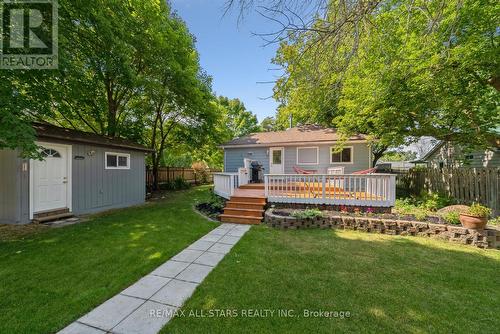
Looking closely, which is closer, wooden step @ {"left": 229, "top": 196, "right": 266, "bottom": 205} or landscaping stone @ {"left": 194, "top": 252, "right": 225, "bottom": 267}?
landscaping stone @ {"left": 194, "top": 252, "right": 225, "bottom": 267}

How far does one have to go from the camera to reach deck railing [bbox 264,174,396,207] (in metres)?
6.28

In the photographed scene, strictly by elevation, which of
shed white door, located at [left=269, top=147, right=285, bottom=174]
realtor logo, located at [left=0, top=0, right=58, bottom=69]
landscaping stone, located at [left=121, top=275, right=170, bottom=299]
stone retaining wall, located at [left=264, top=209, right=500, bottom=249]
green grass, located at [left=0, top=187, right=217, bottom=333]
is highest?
realtor logo, located at [left=0, top=0, right=58, bottom=69]

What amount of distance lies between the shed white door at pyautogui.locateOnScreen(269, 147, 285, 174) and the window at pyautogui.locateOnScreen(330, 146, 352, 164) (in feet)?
8.60

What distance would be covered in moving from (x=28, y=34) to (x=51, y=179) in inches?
156

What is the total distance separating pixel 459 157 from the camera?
38.1 feet

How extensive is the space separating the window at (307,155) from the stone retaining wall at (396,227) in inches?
224

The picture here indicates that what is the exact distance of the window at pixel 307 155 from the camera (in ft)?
37.3

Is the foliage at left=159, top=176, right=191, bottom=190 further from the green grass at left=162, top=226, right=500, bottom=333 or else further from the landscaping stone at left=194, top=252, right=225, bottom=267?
the landscaping stone at left=194, top=252, right=225, bottom=267

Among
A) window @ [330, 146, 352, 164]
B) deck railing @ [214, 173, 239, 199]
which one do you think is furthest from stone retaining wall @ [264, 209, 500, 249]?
window @ [330, 146, 352, 164]

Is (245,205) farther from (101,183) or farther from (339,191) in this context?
(101,183)

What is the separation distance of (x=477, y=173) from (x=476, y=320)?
7.02 m

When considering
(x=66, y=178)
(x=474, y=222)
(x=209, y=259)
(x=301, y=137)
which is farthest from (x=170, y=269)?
(x=301, y=137)

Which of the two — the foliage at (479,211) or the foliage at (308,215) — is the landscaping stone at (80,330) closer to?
the foliage at (308,215)

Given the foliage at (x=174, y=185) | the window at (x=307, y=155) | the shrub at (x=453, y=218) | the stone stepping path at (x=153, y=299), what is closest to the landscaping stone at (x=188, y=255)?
the stone stepping path at (x=153, y=299)
